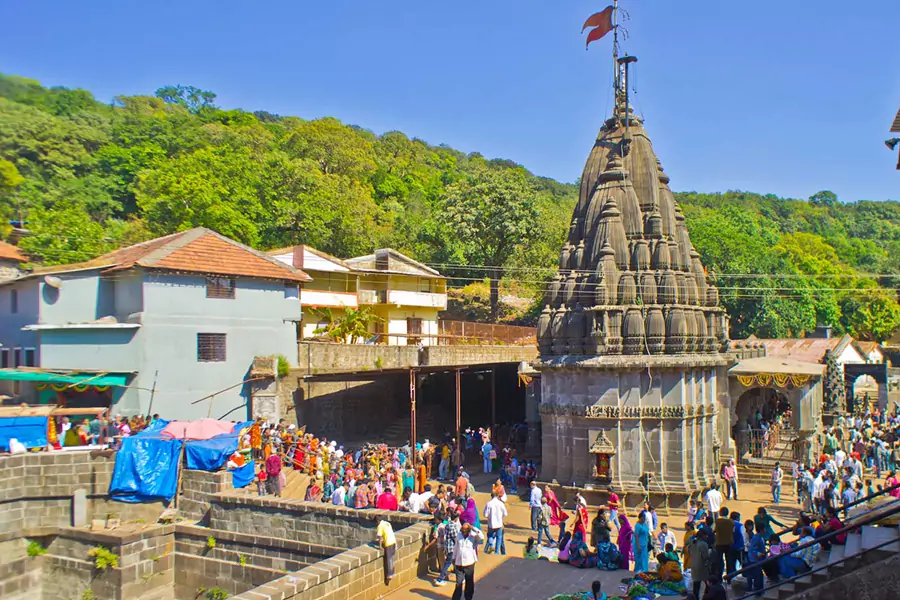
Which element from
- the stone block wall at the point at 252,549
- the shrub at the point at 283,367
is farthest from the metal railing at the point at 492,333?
the stone block wall at the point at 252,549

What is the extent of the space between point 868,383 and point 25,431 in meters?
41.4

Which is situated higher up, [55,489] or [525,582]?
[55,489]

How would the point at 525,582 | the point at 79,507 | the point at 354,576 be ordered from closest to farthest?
the point at 354,576, the point at 525,582, the point at 79,507

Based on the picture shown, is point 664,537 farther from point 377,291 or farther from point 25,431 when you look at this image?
point 377,291

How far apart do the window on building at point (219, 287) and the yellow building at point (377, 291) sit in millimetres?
7338

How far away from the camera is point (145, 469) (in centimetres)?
2012

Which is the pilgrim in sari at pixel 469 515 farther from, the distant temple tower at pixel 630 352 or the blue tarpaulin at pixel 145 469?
the blue tarpaulin at pixel 145 469

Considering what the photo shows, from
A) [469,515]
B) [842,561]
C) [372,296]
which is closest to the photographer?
[842,561]

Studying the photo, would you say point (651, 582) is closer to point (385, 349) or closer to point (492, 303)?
point (385, 349)

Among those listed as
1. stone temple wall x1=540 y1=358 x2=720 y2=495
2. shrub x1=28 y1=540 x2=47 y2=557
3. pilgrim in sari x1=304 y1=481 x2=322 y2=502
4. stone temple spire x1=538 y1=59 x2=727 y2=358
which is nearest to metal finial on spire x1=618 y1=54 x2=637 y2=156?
stone temple spire x1=538 y1=59 x2=727 y2=358

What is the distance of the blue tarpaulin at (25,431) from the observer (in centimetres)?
2005

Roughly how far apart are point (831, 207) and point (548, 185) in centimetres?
5511

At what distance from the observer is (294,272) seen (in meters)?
28.6

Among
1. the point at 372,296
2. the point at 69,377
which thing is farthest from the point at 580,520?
the point at 372,296
